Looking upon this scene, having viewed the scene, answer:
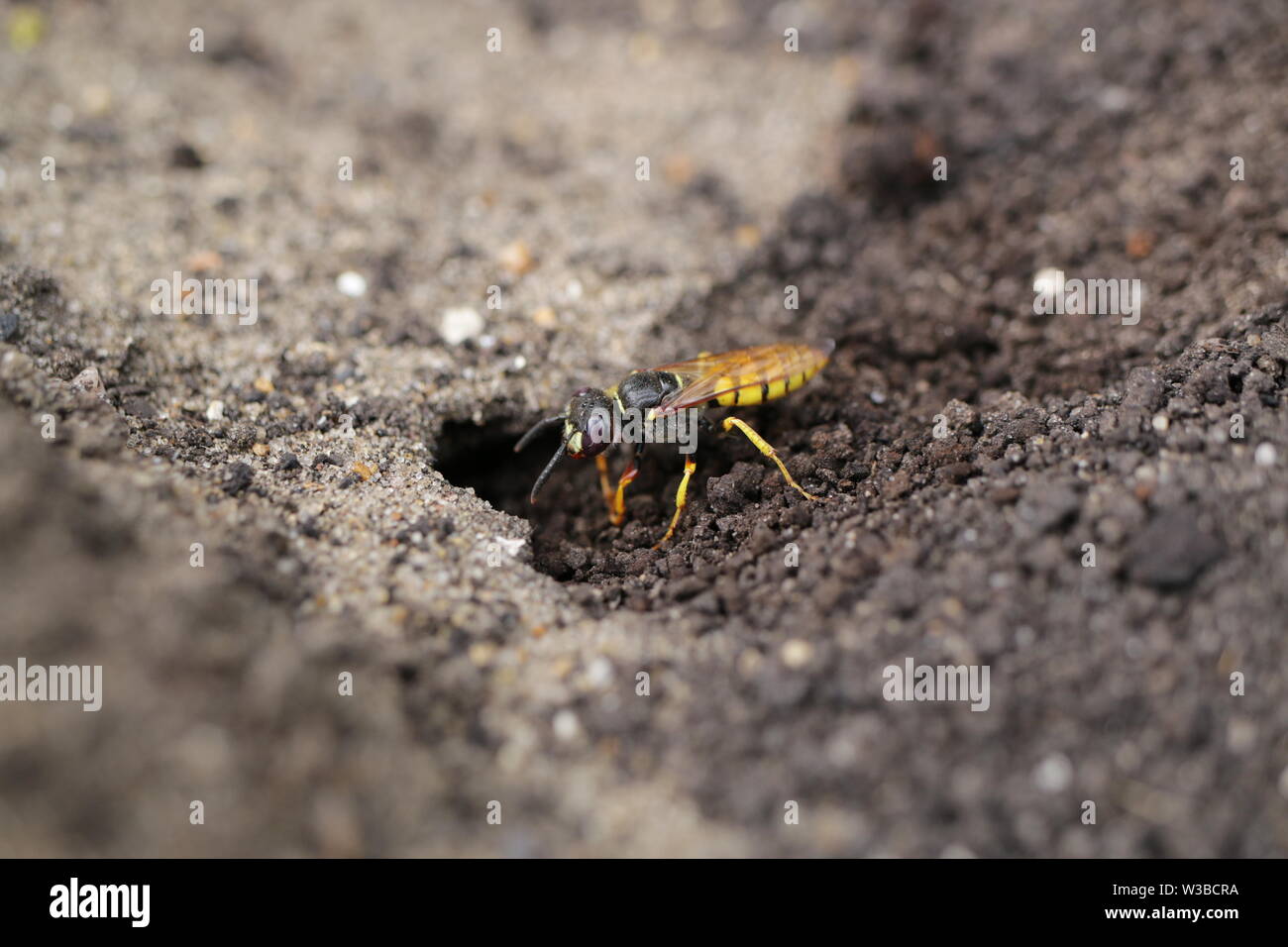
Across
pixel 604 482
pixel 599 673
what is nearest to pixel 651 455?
pixel 604 482

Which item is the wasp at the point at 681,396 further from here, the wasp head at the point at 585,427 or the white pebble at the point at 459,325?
the white pebble at the point at 459,325

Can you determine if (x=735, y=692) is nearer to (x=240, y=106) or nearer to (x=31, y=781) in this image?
(x=31, y=781)

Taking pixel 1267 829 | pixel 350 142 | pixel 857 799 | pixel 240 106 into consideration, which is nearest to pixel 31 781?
pixel 857 799

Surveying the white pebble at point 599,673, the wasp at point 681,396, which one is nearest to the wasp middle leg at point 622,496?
the wasp at point 681,396

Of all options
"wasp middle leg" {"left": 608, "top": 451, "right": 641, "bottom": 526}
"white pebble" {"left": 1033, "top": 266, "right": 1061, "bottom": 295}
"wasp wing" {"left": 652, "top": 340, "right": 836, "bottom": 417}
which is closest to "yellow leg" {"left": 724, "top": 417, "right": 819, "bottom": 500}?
"wasp wing" {"left": 652, "top": 340, "right": 836, "bottom": 417}

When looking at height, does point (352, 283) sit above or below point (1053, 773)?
above

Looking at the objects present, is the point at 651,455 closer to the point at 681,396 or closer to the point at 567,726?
the point at 681,396
